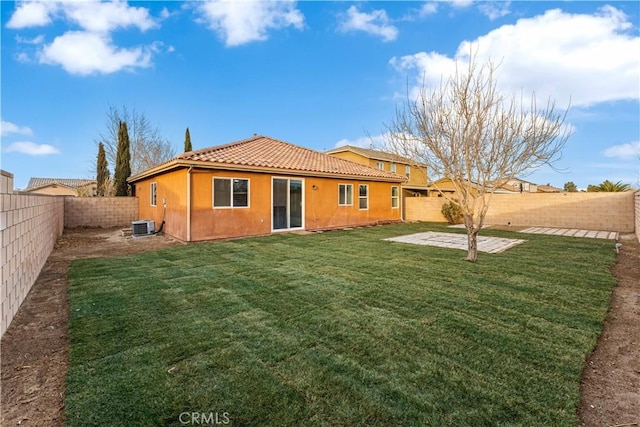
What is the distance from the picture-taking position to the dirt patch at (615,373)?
218 centimetres

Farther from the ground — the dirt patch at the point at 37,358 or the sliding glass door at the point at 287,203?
the sliding glass door at the point at 287,203

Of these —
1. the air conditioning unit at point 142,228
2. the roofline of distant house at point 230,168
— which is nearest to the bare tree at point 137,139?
the roofline of distant house at point 230,168

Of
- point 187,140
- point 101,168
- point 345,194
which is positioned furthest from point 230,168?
point 187,140

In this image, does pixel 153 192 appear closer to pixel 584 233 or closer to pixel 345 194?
pixel 345 194

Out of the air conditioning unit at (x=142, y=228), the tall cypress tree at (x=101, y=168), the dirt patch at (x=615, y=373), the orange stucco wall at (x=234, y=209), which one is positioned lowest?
the dirt patch at (x=615, y=373)

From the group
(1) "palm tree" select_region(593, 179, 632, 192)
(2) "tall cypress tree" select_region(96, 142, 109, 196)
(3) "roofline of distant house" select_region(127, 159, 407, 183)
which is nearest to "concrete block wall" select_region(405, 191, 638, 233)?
Result: (1) "palm tree" select_region(593, 179, 632, 192)

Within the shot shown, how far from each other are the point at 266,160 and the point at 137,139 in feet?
74.1

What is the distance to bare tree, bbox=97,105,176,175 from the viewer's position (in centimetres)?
2570

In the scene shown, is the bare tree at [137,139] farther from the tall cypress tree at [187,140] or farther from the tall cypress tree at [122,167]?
the tall cypress tree at [122,167]

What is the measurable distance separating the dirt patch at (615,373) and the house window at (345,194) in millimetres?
10421

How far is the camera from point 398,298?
4.45 metres

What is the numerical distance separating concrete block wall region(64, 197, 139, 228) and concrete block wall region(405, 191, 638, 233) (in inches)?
738

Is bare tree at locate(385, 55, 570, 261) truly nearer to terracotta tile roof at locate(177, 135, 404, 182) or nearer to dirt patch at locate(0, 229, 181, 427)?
terracotta tile roof at locate(177, 135, 404, 182)

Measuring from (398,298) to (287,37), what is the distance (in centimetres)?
1414
